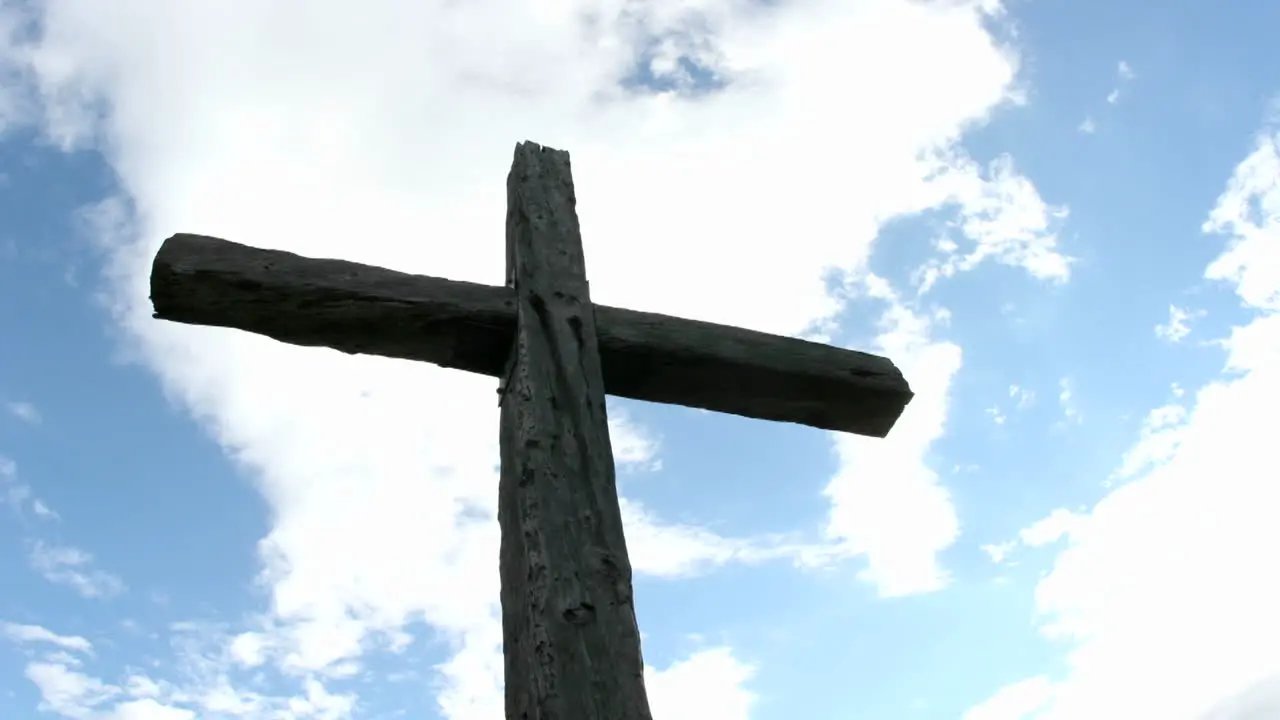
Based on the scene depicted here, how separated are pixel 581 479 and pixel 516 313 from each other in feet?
2.05

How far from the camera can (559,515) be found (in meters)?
2.60

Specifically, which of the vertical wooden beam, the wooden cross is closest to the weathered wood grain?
the wooden cross

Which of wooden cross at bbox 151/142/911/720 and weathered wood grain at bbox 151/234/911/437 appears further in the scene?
weathered wood grain at bbox 151/234/911/437

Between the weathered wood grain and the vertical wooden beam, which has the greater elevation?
the weathered wood grain

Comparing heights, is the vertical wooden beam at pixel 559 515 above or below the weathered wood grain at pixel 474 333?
below

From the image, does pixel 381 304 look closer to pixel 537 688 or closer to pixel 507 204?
pixel 507 204

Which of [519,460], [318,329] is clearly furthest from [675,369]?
[318,329]

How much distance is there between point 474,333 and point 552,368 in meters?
0.29

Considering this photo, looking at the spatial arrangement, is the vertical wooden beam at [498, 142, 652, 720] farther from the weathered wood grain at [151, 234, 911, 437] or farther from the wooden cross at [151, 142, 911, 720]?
the weathered wood grain at [151, 234, 911, 437]

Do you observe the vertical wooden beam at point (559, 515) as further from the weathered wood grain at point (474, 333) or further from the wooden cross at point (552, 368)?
the weathered wood grain at point (474, 333)

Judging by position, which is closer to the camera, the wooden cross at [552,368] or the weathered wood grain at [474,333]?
the wooden cross at [552,368]

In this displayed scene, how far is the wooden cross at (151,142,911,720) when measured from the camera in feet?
7.96

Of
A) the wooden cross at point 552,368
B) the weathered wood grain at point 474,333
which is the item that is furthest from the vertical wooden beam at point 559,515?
the weathered wood grain at point 474,333

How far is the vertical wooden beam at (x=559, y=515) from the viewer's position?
2.36 meters
